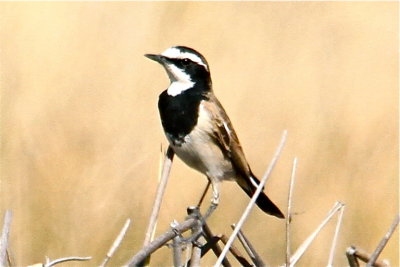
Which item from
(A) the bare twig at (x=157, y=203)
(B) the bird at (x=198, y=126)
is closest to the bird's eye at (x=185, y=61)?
(B) the bird at (x=198, y=126)

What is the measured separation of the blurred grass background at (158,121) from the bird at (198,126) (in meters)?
0.51

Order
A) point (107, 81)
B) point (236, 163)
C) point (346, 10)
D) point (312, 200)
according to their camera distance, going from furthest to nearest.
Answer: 1. point (346, 10)
2. point (107, 81)
3. point (312, 200)
4. point (236, 163)

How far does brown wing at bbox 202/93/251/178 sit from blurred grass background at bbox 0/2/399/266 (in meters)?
0.47

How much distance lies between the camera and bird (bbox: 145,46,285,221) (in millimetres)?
5234

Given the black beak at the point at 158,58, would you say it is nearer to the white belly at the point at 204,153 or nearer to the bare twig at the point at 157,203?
the white belly at the point at 204,153

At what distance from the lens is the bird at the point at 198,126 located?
17.2 feet

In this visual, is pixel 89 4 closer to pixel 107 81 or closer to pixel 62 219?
pixel 107 81

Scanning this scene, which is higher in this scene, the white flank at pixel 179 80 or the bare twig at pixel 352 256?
the white flank at pixel 179 80

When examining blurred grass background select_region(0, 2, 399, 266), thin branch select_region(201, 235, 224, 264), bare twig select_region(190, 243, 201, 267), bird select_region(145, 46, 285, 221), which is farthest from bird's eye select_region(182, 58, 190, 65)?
bare twig select_region(190, 243, 201, 267)

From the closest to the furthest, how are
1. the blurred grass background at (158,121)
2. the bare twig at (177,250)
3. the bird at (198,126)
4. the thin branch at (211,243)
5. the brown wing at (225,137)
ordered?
the bare twig at (177,250) → the thin branch at (211,243) → the bird at (198,126) → the brown wing at (225,137) → the blurred grass background at (158,121)

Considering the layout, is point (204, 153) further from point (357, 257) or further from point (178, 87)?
point (357, 257)

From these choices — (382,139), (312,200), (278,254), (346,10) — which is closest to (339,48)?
(346,10)

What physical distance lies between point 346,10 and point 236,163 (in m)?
3.06

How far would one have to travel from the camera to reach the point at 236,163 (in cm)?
542
